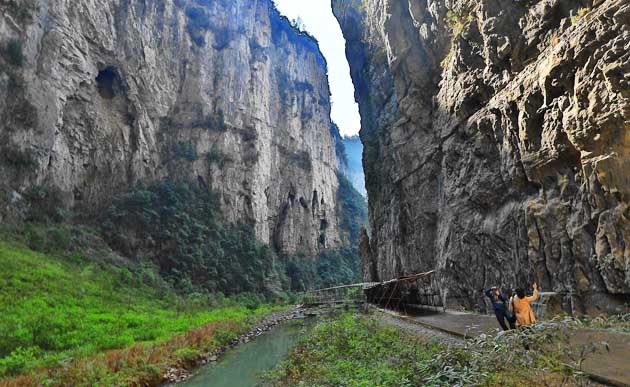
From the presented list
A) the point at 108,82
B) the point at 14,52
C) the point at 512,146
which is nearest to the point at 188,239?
the point at 108,82

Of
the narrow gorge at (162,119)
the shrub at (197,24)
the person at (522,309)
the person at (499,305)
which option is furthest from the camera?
the shrub at (197,24)

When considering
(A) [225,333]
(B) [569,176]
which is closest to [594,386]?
(B) [569,176]

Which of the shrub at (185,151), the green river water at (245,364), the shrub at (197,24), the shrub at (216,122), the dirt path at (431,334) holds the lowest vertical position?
the green river water at (245,364)

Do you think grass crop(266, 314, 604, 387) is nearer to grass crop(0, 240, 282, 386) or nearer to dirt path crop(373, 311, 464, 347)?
dirt path crop(373, 311, 464, 347)

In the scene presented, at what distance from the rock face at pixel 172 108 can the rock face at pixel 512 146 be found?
79.2 feet

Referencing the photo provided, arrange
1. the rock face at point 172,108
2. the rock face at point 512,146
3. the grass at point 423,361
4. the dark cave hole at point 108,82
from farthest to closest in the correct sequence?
the dark cave hole at point 108,82, the rock face at point 172,108, the rock face at point 512,146, the grass at point 423,361

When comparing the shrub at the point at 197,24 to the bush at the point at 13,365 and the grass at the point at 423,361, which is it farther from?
the bush at the point at 13,365

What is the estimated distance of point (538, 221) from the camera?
953 cm

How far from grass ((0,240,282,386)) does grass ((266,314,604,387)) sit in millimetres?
3963

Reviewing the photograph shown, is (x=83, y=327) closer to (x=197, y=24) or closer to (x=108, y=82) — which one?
(x=108, y=82)

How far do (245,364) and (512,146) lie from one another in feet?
36.2

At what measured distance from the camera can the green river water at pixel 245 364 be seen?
9.44 m

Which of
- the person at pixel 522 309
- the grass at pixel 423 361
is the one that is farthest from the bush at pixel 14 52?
the person at pixel 522 309

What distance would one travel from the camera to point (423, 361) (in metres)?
5.07
